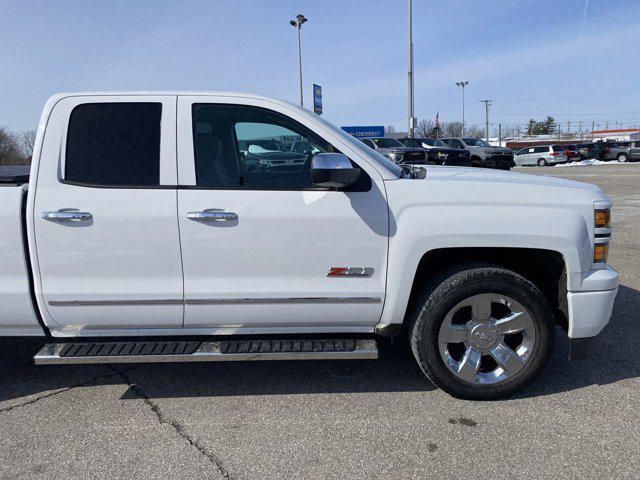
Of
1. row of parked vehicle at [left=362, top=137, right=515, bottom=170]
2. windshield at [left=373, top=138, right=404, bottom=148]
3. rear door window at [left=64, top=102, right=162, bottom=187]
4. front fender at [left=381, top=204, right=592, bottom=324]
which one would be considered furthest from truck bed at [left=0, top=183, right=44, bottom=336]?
windshield at [left=373, top=138, right=404, bottom=148]

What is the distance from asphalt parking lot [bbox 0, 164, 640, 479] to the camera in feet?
8.23

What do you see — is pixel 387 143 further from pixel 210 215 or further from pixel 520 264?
pixel 210 215

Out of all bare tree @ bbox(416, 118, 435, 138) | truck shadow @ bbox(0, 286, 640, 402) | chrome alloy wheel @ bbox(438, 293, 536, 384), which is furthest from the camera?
bare tree @ bbox(416, 118, 435, 138)

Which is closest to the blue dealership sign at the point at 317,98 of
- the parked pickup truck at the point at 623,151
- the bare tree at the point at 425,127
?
the parked pickup truck at the point at 623,151

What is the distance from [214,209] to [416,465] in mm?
1773

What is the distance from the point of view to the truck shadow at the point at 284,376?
3.29m

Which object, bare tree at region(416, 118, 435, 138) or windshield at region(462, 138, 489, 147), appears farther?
bare tree at region(416, 118, 435, 138)

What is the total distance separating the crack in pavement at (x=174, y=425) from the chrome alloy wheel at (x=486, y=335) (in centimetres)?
145

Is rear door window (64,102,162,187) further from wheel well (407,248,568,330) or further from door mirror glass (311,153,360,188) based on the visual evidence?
wheel well (407,248,568,330)

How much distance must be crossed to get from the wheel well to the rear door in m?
1.56

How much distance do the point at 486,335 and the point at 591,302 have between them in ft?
2.15

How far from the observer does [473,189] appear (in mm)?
2977

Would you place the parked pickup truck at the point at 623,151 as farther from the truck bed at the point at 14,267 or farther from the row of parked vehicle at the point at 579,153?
the truck bed at the point at 14,267

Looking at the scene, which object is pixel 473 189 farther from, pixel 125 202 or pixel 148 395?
pixel 148 395
